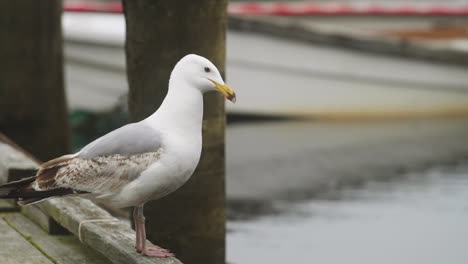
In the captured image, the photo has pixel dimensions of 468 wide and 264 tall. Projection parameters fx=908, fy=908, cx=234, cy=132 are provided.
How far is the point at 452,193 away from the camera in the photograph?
27.1ft

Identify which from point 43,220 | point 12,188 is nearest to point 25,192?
point 12,188

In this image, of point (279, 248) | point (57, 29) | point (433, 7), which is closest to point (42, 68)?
point (57, 29)

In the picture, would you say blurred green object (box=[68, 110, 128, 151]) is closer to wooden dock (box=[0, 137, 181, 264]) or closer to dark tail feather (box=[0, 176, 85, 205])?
wooden dock (box=[0, 137, 181, 264])

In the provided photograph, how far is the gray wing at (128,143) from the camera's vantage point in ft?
11.3

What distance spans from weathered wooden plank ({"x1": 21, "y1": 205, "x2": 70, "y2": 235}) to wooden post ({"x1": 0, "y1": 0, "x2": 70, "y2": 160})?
7.00 feet

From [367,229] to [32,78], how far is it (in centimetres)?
282

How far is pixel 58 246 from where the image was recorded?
423 centimetres

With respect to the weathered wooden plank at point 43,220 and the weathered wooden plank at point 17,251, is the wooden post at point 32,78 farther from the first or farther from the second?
the weathered wooden plank at point 17,251

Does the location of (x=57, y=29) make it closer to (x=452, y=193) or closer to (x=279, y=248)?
(x=279, y=248)

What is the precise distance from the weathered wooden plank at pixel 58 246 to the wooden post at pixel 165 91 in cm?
45

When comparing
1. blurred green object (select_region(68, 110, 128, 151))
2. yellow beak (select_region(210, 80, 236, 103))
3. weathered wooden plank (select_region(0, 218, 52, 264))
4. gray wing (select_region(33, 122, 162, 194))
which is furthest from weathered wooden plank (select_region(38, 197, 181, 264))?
blurred green object (select_region(68, 110, 128, 151))

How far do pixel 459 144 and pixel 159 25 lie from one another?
25.0 ft

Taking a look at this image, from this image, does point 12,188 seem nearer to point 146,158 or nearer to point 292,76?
point 146,158

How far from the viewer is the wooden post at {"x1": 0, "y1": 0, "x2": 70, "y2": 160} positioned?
693cm
